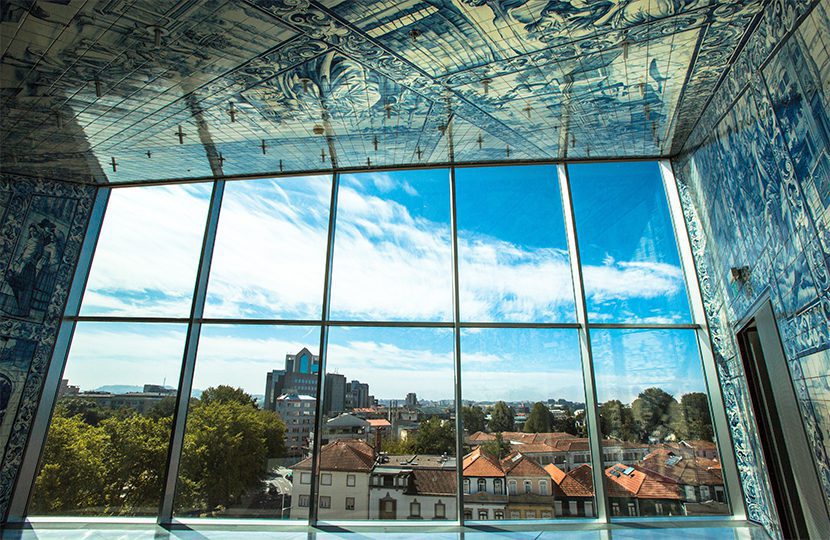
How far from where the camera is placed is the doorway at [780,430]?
3176 millimetres

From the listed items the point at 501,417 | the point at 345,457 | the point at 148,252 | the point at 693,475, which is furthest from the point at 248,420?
the point at 693,475

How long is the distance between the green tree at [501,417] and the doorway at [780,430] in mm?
2173

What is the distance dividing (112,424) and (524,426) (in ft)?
14.4

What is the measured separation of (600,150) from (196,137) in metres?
4.60

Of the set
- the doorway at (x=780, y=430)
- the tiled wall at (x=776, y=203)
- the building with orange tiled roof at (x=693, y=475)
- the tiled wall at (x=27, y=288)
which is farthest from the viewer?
the tiled wall at (x=27, y=288)

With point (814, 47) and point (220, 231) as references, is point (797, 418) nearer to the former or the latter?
point (814, 47)

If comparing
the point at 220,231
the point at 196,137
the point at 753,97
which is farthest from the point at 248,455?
the point at 753,97

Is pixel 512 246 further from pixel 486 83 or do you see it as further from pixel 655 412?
pixel 655 412

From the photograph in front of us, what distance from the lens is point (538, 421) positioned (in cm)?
465

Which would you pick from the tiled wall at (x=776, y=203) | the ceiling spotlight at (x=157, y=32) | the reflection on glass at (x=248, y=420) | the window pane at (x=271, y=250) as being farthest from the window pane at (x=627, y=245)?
the ceiling spotlight at (x=157, y=32)

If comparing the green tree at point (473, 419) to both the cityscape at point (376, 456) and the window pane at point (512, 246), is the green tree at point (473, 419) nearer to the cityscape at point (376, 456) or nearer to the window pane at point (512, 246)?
the cityscape at point (376, 456)

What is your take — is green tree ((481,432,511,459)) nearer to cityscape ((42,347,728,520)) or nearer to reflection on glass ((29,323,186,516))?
cityscape ((42,347,728,520))

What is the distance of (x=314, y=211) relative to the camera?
5.64 metres

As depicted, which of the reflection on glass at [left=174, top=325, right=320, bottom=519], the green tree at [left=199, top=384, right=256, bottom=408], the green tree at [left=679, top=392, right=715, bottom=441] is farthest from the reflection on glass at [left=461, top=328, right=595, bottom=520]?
the green tree at [left=199, top=384, right=256, bottom=408]
